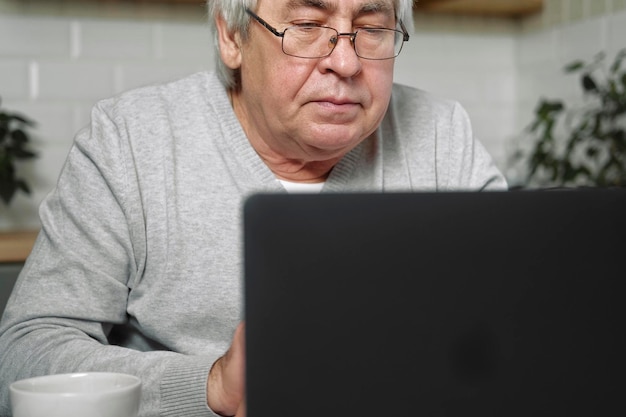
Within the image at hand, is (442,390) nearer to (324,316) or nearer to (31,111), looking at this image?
(324,316)

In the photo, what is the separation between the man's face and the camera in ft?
4.27

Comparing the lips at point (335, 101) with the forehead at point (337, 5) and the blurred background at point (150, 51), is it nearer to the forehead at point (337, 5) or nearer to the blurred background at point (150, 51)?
the forehead at point (337, 5)

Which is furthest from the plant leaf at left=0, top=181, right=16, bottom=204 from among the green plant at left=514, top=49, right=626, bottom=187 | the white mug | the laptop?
the laptop

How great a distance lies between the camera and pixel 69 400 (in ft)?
2.34

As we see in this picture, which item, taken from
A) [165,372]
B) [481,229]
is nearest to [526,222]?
[481,229]

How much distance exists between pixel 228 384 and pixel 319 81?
564mm

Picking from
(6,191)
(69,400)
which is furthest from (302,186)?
(6,191)

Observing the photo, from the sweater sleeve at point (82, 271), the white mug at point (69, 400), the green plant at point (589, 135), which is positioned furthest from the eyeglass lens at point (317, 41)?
the green plant at point (589, 135)

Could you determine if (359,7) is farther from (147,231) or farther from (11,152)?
(11,152)

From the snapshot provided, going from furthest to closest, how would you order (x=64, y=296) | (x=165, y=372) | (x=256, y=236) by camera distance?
(x=64, y=296), (x=165, y=372), (x=256, y=236)

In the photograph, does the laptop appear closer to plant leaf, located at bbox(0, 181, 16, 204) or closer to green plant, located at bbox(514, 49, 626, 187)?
green plant, located at bbox(514, 49, 626, 187)

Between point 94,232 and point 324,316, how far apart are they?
2.65 ft

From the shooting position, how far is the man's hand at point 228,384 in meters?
0.88

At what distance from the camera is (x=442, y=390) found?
24.2 inches
